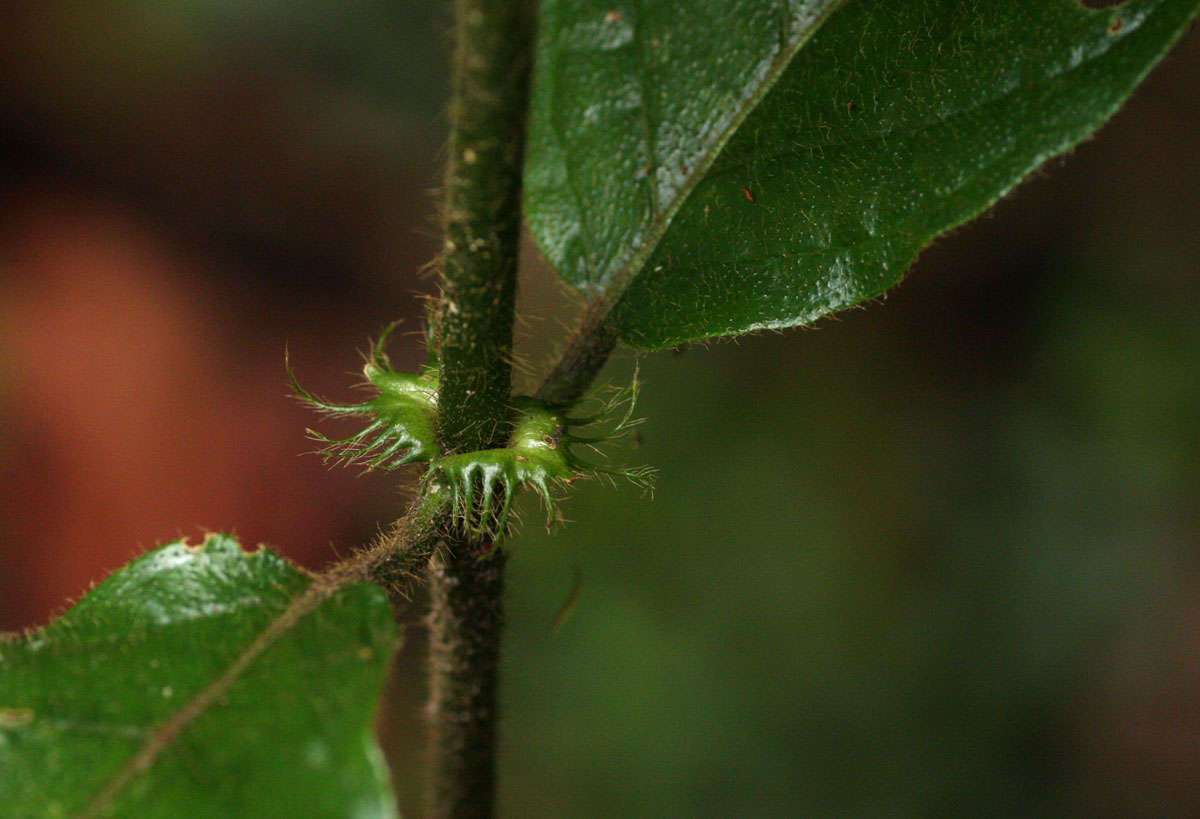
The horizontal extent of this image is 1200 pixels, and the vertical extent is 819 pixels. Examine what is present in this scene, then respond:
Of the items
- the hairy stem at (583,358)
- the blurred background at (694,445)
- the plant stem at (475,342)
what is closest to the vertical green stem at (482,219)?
the plant stem at (475,342)

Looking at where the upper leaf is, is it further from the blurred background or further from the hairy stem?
the blurred background

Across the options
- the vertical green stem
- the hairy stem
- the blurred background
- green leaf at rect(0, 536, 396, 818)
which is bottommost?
the blurred background

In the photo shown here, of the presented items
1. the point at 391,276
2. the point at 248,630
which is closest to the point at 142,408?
the point at 391,276

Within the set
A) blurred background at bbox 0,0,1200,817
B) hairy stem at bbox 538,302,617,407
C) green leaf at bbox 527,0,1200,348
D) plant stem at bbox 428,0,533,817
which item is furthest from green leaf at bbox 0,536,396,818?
blurred background at bbox 0,0,1200,817

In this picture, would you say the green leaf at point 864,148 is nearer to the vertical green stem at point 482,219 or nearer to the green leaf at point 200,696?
the vertical green stem at point 482,219

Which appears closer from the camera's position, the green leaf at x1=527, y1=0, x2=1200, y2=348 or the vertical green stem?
the vertical green stem

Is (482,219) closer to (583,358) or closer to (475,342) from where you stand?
(475,342)
